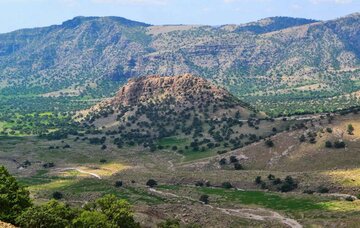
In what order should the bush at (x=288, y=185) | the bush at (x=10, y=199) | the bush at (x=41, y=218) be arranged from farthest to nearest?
the bush at (x=288, y=185)
the bush at (x=10, y=199)
the bush at (x=41, y=218)

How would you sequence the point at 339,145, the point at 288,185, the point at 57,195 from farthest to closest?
the point at 339,145 → the point at 288,185 → the point at 57,195

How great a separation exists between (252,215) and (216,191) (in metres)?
27.1

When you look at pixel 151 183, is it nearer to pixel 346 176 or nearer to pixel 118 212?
pixel 346 176

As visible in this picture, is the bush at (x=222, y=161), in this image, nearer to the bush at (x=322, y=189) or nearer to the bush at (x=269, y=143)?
the bush at (x=269, y=143)

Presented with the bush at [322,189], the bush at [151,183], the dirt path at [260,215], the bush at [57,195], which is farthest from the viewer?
the bush at [151,183]

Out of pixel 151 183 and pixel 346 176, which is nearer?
pixel 346 176

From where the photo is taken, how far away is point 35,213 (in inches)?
2601

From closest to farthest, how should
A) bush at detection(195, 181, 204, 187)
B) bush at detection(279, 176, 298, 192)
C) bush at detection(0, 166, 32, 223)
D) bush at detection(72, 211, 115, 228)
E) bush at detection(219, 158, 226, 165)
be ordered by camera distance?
bush at detection(72, 211, 115, 228) → bush at detection(0, 166, 32, 223) → bush at detection(279, 176, 298, 192) → bush at detection(195, 181, 204, 187) → bush at detection(219, 158, 226, 165)

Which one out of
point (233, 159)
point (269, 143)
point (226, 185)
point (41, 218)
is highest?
point (41, 218)

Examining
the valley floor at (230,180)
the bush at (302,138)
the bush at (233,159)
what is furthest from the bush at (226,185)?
the bush at (302,138)

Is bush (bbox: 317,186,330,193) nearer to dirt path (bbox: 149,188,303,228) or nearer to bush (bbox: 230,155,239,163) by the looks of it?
dirt path (bbox: 149,188,303,228)

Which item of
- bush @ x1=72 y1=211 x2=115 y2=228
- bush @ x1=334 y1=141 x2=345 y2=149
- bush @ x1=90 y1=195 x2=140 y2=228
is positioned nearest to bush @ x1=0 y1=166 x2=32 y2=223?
bush @ x1=72 y1=211 x2=115 y2=228

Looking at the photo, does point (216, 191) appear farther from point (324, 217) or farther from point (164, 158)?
point (164, 158)

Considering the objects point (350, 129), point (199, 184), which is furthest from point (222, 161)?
point (350, 129)
